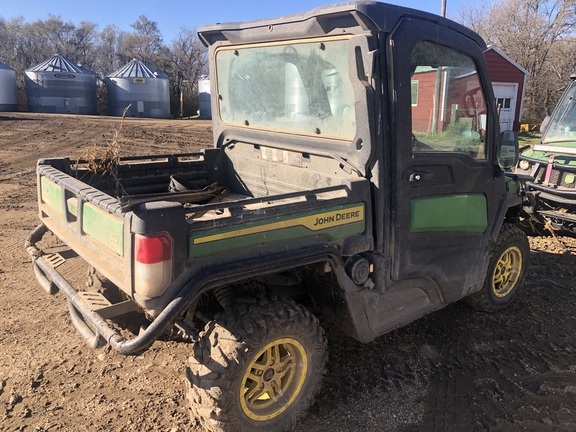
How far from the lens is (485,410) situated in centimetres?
323

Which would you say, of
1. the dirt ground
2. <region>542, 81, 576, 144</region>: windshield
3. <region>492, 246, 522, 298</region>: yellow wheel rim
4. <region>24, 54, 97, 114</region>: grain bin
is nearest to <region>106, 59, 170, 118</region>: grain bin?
<region>24, 54, 97, 114</region>: grain bin

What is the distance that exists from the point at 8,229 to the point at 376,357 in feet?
18.2

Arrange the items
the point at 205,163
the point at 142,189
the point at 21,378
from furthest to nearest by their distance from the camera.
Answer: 1. the point at 205,163
2. the point at 142,189
3. the point at 21,378

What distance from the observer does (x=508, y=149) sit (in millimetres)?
3719

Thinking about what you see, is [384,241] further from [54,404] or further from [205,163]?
[54,404]

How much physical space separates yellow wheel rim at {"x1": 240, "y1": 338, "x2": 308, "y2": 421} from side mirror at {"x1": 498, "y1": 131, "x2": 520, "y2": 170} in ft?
7.11

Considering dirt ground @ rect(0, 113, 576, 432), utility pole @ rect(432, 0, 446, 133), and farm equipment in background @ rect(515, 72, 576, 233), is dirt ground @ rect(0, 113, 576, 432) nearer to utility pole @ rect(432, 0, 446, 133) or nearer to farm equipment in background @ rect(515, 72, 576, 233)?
farm equipment in background @ rect(515, 72, 576, 233)

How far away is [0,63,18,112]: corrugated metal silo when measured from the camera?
99.0ft

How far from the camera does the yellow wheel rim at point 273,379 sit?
2838 millimetres

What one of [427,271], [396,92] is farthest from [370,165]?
[427,271]

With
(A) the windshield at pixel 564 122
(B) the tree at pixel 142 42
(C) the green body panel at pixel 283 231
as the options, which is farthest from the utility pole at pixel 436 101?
(B) the tree at pixel 142 42

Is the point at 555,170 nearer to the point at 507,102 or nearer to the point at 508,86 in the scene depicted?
the point at 508,86

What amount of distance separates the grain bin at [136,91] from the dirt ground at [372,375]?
29.5 meters

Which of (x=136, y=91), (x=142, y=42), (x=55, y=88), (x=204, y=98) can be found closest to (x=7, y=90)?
(x=55, y=88)
